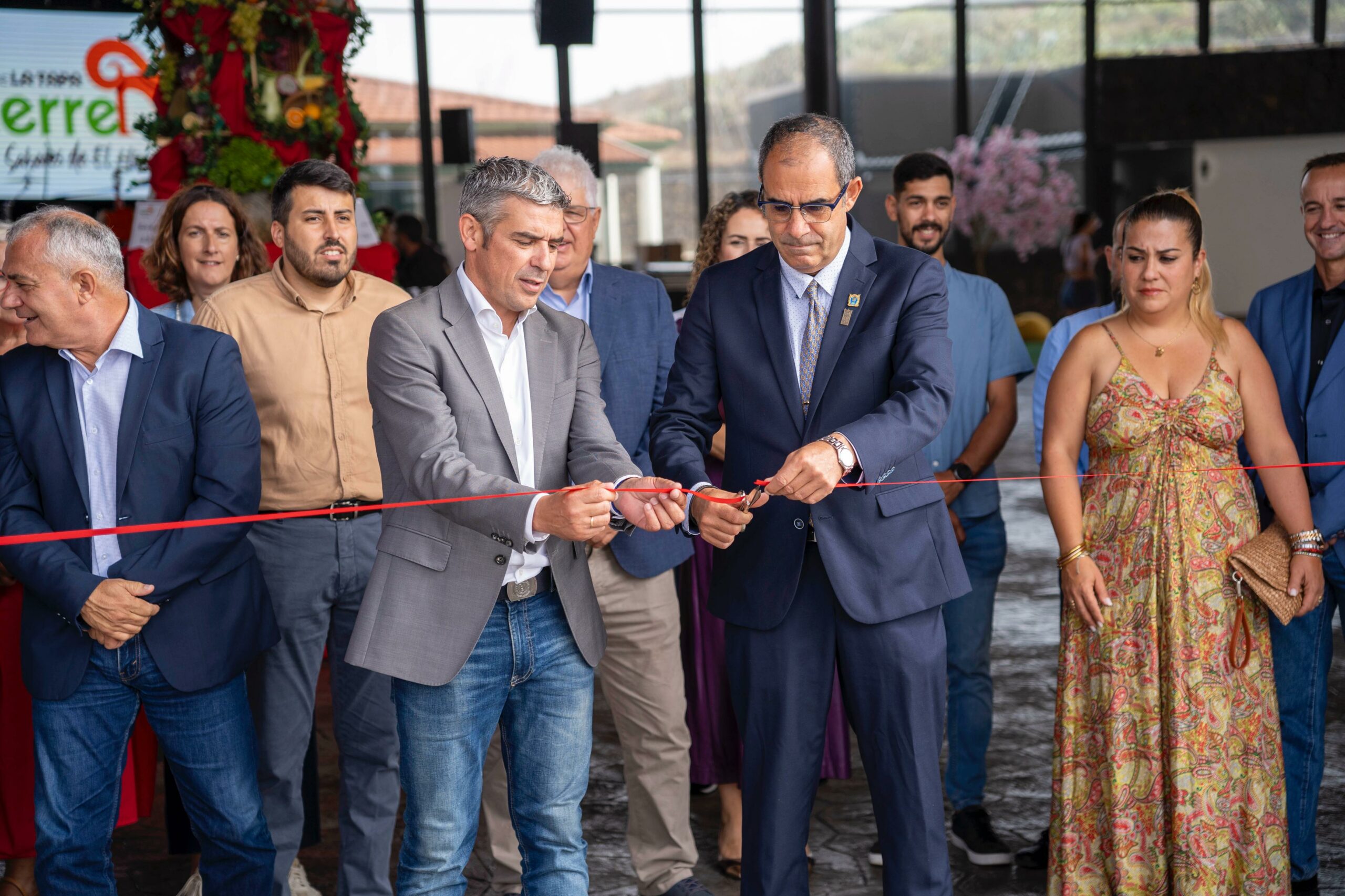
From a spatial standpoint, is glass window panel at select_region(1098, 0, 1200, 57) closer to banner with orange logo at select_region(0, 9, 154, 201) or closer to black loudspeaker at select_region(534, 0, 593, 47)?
black loudspeaker at select_region(534, 0, 593, 47)

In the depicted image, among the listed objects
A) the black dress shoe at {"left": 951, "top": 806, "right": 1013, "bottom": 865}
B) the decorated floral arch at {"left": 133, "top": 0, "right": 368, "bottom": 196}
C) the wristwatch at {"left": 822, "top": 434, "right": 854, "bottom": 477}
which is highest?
the decorated floral arch at {"left": 133, "top": 0, "right": 368, "bottom": 196}

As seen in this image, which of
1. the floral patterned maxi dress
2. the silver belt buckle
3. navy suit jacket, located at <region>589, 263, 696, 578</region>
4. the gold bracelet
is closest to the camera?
the silver belt buckle

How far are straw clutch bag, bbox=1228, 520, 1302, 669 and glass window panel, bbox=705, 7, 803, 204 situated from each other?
1111cm

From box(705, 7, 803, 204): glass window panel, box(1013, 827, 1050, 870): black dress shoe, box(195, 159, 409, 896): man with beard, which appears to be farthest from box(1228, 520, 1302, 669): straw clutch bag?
box(705, 7, 803, 204): glass window panel

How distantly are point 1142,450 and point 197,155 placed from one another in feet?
11.4

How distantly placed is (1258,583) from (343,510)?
213 centimetres

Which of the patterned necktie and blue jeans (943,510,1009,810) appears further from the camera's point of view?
blue jeans (943,510,1009,810)

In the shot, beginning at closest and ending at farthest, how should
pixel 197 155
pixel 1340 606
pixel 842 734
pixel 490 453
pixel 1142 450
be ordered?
pixel 490 453, pixel 1142 450, pixel 1340 606, pixel 842 734, pixel 197 155

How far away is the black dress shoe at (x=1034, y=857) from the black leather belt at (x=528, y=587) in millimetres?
1772

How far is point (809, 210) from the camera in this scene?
247cm

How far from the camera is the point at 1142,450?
2980 mm

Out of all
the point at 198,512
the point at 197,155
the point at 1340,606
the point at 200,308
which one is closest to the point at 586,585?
the point at 198,512

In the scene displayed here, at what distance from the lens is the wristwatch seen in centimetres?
233

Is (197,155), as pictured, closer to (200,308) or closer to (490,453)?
(200,308)
